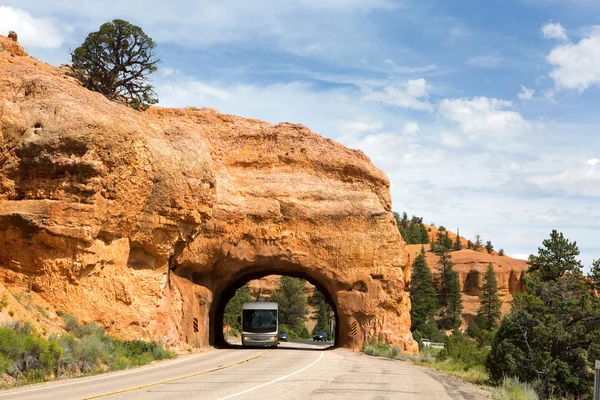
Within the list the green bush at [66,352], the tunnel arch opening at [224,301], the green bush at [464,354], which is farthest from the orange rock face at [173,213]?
the green bush at [464,354]

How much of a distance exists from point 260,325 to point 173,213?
13.0 m

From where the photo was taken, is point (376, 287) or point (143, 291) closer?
point (143, 291)

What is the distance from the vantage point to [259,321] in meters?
38.9

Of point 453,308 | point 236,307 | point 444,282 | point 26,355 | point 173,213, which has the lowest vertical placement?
point 453,308

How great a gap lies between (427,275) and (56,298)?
208 ft

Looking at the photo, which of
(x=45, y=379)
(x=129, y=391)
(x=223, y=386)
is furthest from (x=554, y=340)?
(x=45, y=379)

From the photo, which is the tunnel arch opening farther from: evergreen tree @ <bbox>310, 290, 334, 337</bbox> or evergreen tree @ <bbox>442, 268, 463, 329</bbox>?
evergreen tree @ <bbox>442, 268, 463, 329</bbox>

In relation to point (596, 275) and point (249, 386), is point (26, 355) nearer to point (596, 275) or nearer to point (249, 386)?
point (249, 386)

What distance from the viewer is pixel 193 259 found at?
33562 millimetres

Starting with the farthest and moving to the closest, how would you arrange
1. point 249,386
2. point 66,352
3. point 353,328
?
point 353,328 < point 66,352 < point 249,386

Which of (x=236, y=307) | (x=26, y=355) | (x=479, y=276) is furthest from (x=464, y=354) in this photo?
(x=479, y=276)

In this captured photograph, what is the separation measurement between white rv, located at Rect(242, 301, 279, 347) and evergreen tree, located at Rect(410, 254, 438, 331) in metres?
37.4

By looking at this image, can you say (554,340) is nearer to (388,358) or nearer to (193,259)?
(388,358)

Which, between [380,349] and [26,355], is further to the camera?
[380,349]
